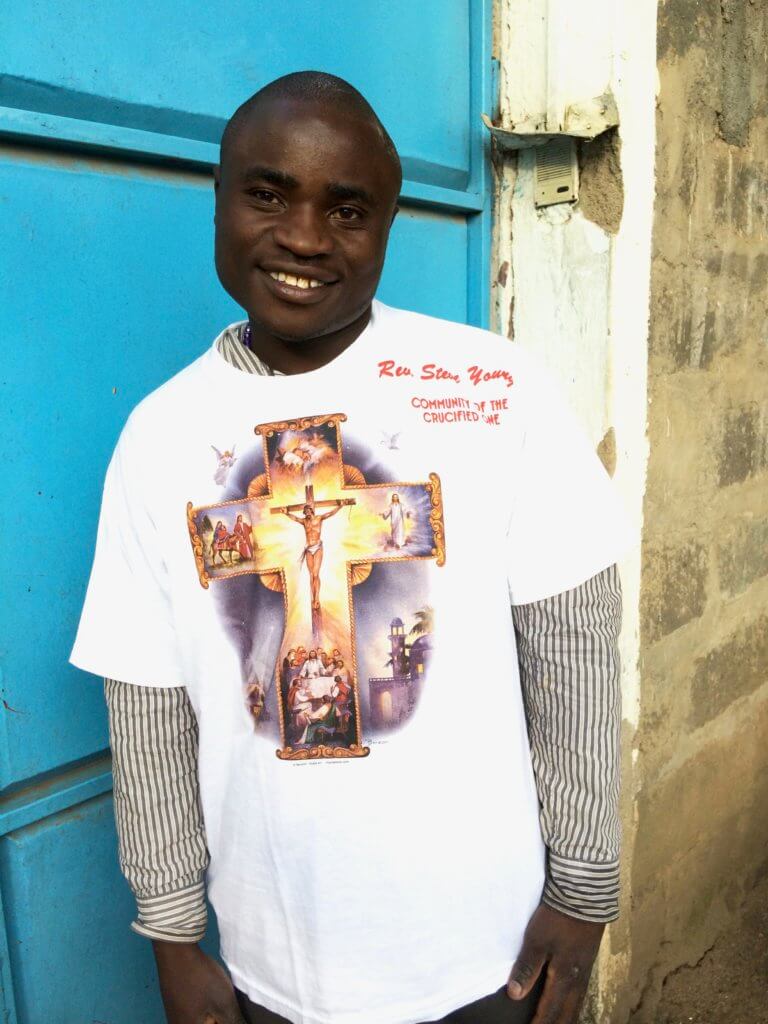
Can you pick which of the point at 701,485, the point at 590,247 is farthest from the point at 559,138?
the point at 701,485

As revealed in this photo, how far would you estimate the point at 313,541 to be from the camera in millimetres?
1113

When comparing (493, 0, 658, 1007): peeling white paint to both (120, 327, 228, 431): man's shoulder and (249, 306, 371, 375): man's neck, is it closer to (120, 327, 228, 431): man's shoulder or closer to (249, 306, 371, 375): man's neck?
(249, 306, 371, 375): man's neck

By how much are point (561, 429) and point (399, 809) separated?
20.1 inches

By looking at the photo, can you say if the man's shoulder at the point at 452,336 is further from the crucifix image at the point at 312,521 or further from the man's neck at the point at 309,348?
the crucifix image at the point at 312,521

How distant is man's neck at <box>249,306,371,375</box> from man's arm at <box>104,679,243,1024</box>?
18.0 inches

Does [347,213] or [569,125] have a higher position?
[569,125]

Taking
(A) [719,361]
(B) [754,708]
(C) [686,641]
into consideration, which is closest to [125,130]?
(A) [719,361]

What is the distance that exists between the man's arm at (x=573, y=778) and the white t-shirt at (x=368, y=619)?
0.14 ft

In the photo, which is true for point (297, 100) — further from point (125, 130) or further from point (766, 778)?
point (766, 778)

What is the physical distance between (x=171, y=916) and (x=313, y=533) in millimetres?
563

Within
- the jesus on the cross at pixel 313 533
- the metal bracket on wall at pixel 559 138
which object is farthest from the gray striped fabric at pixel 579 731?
the metal bracket on wall at pixel 559 138

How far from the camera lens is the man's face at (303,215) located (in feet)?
3.47

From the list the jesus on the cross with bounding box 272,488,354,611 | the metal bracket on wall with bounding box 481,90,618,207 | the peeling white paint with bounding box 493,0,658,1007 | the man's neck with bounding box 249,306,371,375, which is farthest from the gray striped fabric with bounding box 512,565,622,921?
the metal bracket on wall with bounding box 481,90,618,207

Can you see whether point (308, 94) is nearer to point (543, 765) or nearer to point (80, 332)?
point (80, 332)
